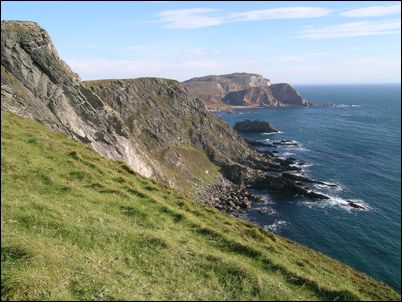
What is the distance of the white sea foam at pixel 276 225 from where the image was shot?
7344 centimetres

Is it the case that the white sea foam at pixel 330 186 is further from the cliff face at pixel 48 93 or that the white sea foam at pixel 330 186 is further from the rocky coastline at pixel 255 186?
the cliff face at pixel 48 93

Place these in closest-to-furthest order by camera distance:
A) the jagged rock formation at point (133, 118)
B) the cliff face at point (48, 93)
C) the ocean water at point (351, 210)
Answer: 1. the cliff face at point (48, 93)
2. the jagged rock formation at point (133, 118)
3. the ocean water at point (351, 210)

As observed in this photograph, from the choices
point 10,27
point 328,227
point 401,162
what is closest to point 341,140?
point 401,162

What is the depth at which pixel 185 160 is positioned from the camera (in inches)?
4183

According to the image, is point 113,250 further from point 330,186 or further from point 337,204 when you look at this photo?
point 330,186

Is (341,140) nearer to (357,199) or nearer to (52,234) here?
(357,199)

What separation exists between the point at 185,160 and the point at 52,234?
3449 inches

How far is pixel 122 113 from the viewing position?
104 m

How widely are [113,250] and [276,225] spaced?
199 feet

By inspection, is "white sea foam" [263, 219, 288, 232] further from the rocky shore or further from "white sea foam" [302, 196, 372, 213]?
"white sea foam" [302, 196, 372, 213]

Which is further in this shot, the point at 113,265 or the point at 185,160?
the point at 185,160

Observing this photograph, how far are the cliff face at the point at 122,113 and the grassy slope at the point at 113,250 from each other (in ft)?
81.7

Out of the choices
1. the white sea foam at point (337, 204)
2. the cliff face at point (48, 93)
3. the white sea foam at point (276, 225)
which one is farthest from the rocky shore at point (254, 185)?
the cliff face at point (48, 93)

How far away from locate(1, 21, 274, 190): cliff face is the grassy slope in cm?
2490
